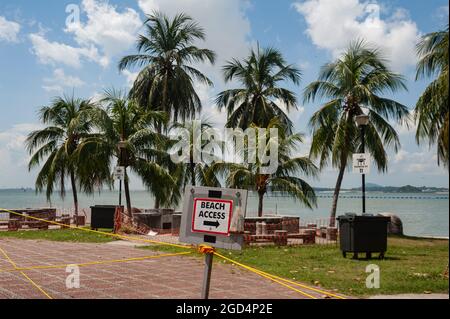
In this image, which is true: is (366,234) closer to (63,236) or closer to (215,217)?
(215,217)

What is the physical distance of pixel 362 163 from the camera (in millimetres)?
13852

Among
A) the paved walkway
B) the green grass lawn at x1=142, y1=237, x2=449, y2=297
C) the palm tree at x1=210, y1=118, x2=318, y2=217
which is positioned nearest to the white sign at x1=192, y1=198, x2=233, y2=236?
the paved walkway

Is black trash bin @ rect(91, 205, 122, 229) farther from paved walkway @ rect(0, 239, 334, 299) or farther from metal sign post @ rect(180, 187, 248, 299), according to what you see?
metal sign post @ rect(180, 187, 248, 299)

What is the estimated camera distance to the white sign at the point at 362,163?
13797mm

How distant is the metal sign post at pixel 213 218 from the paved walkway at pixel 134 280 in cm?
281

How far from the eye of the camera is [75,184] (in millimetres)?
28734

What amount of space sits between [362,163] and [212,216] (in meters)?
9.46

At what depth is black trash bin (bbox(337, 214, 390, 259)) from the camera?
12.4 m

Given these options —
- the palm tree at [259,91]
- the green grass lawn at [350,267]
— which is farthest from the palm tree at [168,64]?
the green grass lawn at [350,267]

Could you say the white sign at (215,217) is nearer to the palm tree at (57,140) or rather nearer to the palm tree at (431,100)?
the palm tree at (431,100)

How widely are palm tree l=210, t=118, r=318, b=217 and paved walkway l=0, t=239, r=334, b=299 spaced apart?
28.5 ft

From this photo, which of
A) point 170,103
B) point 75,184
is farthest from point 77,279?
point 170,103

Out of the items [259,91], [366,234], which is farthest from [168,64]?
[366,234]

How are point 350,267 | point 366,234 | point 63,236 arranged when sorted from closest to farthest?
point 350,267
point 366,234
point 63,236
